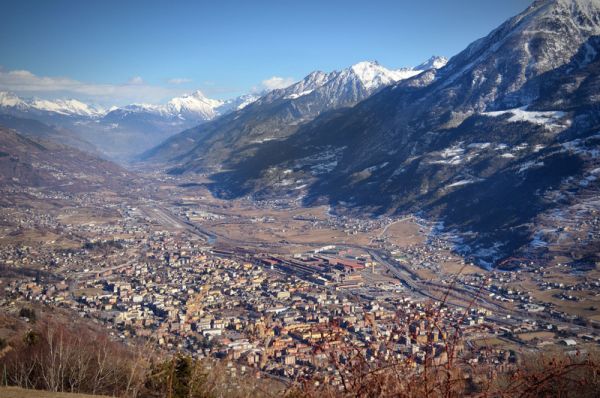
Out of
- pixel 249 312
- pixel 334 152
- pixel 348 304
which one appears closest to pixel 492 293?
pixel 348 304

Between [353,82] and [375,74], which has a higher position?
[375,74]

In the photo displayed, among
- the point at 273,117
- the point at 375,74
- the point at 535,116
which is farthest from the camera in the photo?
the point at 375,74

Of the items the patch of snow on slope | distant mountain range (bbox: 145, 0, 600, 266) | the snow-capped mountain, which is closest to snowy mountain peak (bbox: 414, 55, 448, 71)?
the snow-capped mountain

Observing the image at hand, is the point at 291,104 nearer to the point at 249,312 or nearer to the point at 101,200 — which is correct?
the point at 101,200

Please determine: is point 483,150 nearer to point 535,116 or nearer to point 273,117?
point 535,116

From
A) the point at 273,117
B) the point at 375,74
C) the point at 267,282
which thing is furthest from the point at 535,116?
A: the point at 375,74

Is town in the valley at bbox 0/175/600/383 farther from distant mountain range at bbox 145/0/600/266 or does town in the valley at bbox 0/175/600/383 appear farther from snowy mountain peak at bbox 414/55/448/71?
snowy mountain peak at bbox 414/55/448/71
